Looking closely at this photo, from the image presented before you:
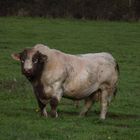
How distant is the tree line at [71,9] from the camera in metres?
50.9

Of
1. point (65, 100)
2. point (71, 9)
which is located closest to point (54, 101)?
point (65, 100)

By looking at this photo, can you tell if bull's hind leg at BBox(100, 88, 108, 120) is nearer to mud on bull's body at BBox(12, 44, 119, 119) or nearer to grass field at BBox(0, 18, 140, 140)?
mud on bull's body at BBox(12, 44, 119, 119)

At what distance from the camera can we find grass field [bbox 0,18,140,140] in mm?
12727

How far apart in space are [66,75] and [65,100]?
4449 millimetres

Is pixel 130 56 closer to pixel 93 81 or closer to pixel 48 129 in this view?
pixel 93 81

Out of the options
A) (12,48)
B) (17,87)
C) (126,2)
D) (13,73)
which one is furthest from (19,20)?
(17,87)

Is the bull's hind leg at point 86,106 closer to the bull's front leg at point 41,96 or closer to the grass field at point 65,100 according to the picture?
the grass field at point 65,100

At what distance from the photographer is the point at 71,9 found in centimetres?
5159

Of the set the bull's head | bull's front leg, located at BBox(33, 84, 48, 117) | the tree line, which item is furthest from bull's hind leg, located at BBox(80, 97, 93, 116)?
the tree line

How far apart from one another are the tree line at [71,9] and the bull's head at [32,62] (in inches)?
1418

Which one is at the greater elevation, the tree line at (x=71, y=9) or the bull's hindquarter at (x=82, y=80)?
the bull's hindquarter at (x=82, y=80)

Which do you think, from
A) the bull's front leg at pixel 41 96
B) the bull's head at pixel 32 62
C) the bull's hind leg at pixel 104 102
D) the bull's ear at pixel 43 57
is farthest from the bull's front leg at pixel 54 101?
the bull's hind leg at pixel 104 102

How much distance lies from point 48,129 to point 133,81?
11.7 meters

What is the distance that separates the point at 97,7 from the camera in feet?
169
